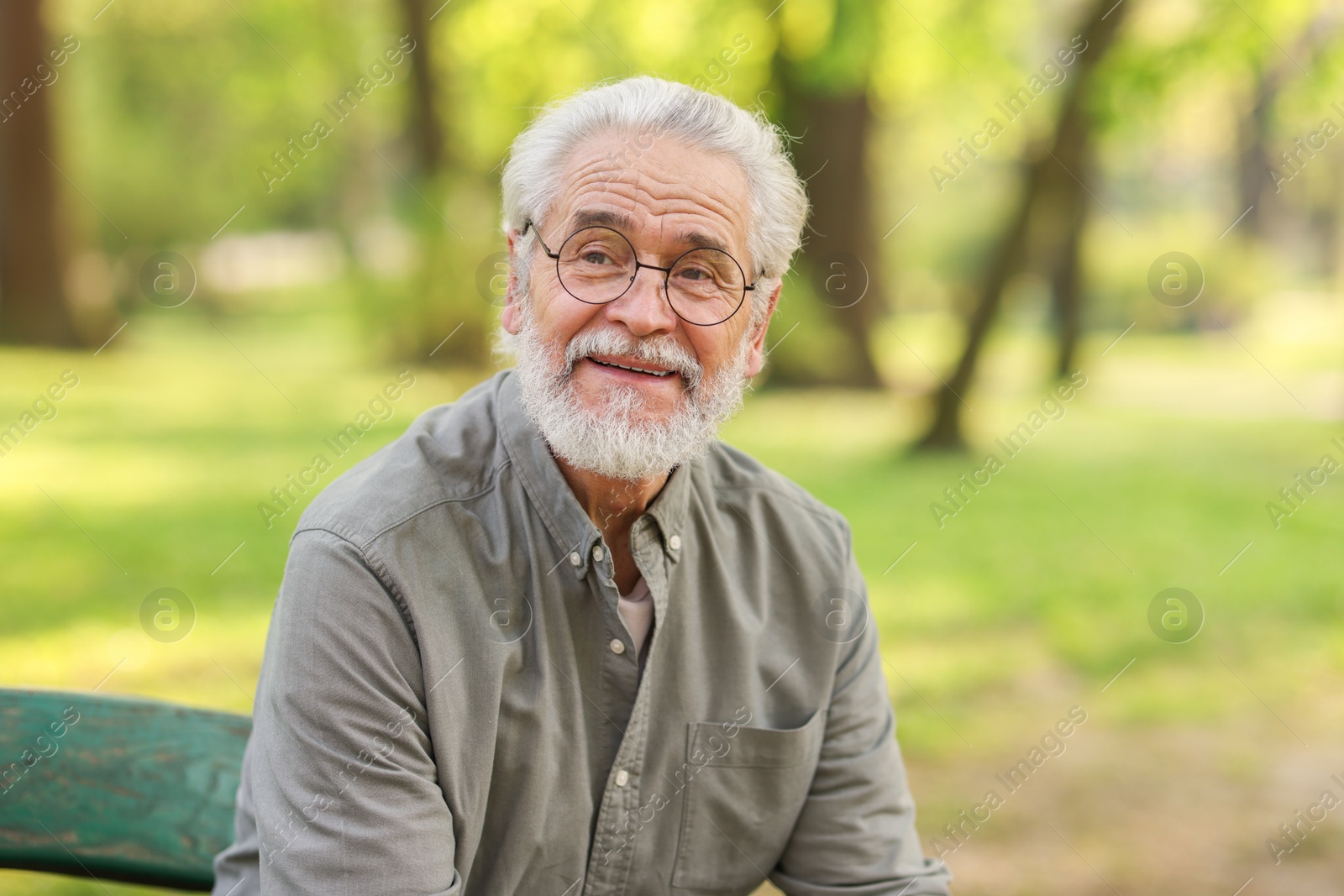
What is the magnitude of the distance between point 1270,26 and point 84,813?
9.19m

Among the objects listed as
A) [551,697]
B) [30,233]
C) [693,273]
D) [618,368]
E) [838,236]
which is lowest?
[551,697]

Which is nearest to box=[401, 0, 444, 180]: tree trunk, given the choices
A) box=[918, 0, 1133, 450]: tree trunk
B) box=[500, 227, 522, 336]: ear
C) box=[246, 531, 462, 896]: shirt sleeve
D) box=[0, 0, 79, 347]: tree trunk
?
box=[0, 0, 79, 347]: tree trunk

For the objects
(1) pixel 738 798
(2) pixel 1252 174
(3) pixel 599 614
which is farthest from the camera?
(2) pixel 1252 174

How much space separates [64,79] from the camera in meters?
16.1

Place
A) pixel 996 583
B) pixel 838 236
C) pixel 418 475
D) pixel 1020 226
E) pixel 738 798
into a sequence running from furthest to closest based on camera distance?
pixel 838 236 < pixel 1020 226 < pixel 996 583 < pixel 738 798 < pixel 418 475

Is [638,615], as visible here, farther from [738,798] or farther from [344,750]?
[344,750]

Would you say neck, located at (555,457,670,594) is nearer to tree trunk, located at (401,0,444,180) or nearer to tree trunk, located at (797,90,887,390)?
tree trunk, located at (401,0,444,180)

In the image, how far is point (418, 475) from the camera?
2.05 meters

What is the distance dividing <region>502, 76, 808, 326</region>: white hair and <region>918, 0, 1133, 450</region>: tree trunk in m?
7.30

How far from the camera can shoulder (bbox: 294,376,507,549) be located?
6.31 ft

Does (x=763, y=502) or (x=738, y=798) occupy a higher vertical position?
(x=763, y=502)

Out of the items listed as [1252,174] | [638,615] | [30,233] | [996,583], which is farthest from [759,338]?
[1252,174]

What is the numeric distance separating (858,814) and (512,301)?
4.17ft

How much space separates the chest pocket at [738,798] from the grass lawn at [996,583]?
1971 millimetres
